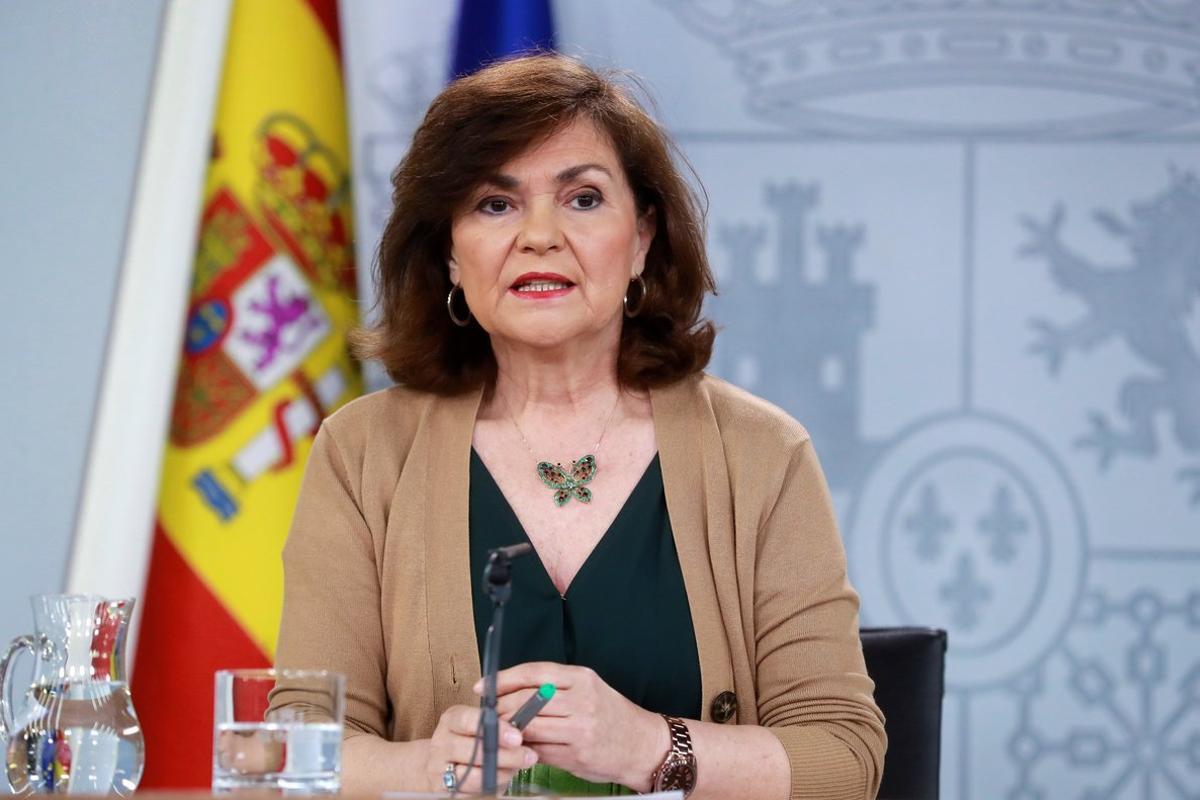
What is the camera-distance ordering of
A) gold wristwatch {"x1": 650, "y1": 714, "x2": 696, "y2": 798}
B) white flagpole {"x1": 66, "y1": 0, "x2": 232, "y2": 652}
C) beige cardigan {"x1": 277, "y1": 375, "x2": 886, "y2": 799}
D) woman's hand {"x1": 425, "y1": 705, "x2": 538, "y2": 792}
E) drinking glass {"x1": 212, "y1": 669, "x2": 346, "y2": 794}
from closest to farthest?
drinking glass {"x1": 212, "y1": 669, "x2": 346, "y2": 794}
woman's hand {"x1": 425, "y1": 705, "x2": 538, "y2": 792}
gold wristwatch {"x1": 650, "y1": 714, "x2": 696, "y2": 798}
beige cardigan {"x1": 277, "y1": 375, "x2": 886, "y2": 799}
white flagpole {"x1": 66, "y1": 0, "x2": 232, "y2": 652}

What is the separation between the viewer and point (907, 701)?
212cm

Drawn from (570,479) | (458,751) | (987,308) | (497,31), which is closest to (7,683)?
(458,751)

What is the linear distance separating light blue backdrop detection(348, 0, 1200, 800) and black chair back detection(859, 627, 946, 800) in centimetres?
95

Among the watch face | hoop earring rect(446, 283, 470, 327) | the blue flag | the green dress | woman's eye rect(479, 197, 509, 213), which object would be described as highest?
the blue flag

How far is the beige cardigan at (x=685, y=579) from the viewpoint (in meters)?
1.97

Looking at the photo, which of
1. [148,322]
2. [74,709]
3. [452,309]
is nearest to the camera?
[74,709]

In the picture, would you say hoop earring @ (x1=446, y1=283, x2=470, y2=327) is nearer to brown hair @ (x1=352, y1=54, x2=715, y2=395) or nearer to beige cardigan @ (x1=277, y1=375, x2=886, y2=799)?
brown hair @ (x1=352, y1=54, x2=715, y2=395)

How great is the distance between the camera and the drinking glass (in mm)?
1335

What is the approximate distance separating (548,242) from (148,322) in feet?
4.12

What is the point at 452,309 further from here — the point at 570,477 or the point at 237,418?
the point at 237,418

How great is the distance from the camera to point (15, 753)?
4.88 ft

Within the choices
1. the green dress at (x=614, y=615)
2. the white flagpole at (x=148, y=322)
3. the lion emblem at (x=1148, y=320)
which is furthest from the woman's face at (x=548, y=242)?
the lion emblem at (x=1148, y=320)

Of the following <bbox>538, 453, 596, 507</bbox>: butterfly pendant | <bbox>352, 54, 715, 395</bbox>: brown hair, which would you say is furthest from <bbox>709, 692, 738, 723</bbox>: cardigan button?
<bbox>352, 54, 715, 395</bbox>: brown hair

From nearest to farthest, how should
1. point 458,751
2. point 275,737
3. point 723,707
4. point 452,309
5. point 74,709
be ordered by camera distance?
point 275,737 → point 74,709 → point 458,751 → point 723,707 → point 452,309
